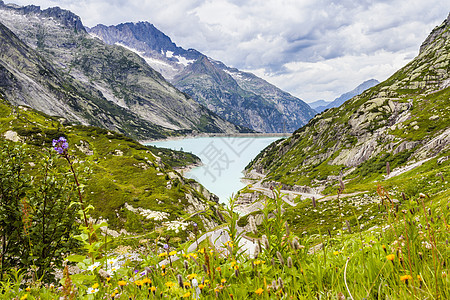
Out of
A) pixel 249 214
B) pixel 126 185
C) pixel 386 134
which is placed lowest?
pixel 386 134

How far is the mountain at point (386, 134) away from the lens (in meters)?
98.4

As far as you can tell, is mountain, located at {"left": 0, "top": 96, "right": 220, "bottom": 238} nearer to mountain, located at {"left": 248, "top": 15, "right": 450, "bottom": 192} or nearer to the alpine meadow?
the alpine meadow

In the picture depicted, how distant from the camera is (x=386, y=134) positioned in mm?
123062

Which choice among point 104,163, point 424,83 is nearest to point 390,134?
point 424,83

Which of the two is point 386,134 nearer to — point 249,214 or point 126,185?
point 126,185

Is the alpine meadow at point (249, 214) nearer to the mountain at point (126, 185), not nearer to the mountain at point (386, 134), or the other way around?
the mountain at point (126, 185)

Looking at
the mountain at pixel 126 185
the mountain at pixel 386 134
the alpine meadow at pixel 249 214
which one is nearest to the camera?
the alpine meadow at pixel 249 214

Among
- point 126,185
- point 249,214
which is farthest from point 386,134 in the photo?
point 249,214

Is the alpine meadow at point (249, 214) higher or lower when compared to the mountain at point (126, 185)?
lower

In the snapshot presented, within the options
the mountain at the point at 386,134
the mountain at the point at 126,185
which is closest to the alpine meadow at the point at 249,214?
the mountain at the point at 126,185

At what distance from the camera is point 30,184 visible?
9602 millimetres

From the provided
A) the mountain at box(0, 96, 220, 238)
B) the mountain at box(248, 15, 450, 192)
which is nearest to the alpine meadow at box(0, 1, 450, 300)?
the mountain at box(0, 96, 220, 238)

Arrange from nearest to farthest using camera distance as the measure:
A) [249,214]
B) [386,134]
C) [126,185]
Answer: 1. [249,214]
2. [126,185]
3. [386,134]

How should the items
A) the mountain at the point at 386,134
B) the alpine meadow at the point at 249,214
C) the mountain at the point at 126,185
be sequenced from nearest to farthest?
1. the alpine meadow at the point at 249,214
2. the mountain at the point at 126,185
3. the mountain at the point at 386,134
